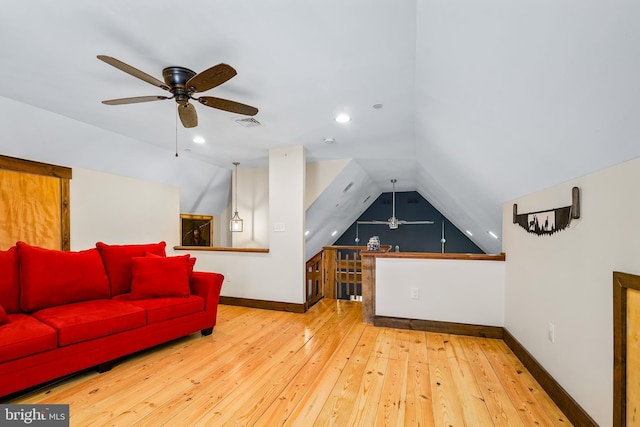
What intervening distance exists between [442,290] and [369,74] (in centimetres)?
245

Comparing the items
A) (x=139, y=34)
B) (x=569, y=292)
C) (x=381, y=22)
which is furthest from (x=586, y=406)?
(x=139, y=34)

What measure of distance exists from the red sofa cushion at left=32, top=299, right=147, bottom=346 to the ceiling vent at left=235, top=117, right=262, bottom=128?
2101 millimetres

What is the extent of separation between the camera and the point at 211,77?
191cm

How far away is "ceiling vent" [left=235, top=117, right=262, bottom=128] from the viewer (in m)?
3.29

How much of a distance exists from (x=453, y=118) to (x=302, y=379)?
2418 mm

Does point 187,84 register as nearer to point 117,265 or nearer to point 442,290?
point 117,265

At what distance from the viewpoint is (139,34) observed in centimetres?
183

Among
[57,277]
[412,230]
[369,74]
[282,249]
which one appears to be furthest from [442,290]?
[412,230]

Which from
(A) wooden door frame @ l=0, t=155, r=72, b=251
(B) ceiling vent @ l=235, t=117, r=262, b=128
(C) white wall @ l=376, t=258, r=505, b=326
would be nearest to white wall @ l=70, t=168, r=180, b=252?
(A) wooden door frame @ l=0, t=155, r=72, b=251

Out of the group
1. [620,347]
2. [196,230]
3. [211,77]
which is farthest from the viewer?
[196,230]

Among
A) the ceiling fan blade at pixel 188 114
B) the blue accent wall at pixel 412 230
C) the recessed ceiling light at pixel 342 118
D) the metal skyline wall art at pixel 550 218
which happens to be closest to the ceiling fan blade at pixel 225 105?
→ the ceiling fan blade at pixel 188 114

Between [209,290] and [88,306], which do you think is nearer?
[88,306]

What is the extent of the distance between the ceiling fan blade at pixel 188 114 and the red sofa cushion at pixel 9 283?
1.82 m

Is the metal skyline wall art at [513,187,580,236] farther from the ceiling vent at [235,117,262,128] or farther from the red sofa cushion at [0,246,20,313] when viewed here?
the red sofa cushion at [0,246,20,313]
